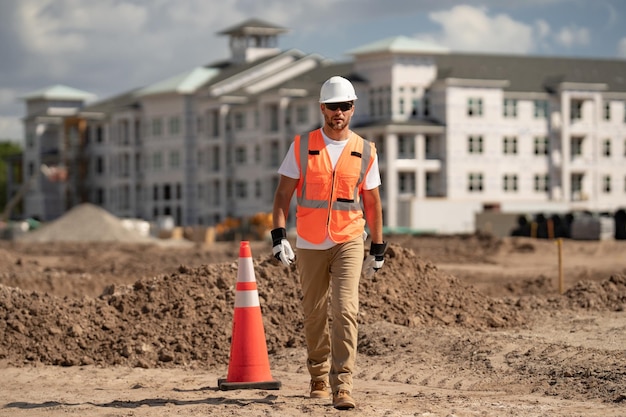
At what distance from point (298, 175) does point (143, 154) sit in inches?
3332

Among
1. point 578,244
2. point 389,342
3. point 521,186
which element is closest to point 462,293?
point 389,342

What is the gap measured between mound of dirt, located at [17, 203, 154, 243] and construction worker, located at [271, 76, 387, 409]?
178ft

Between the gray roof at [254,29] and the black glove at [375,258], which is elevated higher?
the gray roof at [254,29]

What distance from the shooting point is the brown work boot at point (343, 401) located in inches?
353

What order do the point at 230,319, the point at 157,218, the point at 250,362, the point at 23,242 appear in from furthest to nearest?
the point at 157,218, the point at 23,242, the point at 230,319, the point at 250,362

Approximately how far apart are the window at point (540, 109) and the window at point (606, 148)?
4.26 meters

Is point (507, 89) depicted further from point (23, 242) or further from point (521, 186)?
point (23, 242)

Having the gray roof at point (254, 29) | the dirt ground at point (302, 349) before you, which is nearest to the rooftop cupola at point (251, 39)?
the gray roof at point (254, 29)

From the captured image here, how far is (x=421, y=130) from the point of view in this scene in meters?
70.2

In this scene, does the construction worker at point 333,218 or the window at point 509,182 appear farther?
the window at point 509,182

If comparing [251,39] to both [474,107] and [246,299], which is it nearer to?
[474,107]

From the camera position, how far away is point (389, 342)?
41.1 feet

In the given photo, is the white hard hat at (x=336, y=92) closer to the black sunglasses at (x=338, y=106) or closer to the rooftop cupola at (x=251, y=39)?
the black sunglasses at (x=338, y=106)

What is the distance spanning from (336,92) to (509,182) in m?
64.9
